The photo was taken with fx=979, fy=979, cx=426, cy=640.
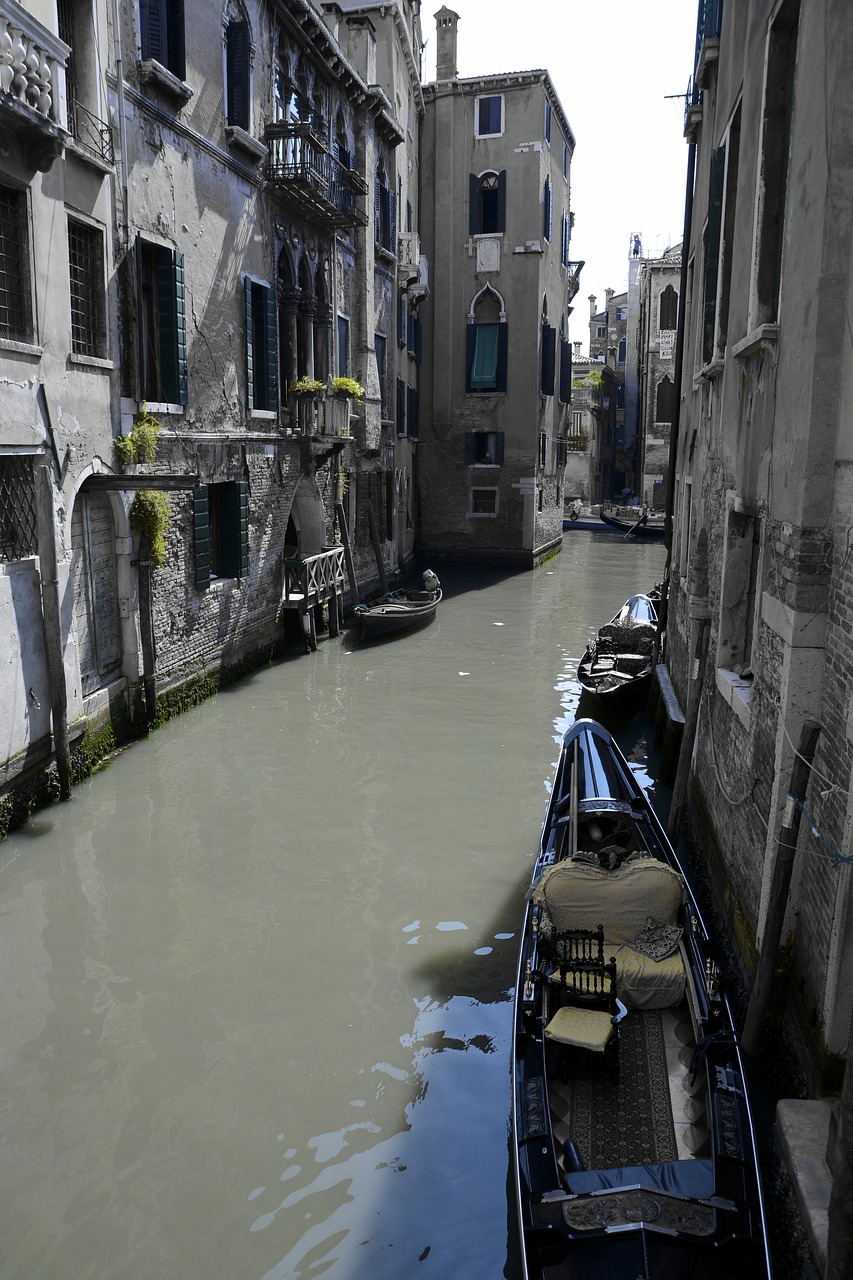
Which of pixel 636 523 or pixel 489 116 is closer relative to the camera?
pixel 489 116

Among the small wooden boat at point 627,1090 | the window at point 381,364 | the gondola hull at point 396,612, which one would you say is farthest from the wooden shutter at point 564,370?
the small wooden boat at point 627,1090

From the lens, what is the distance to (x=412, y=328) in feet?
74.2

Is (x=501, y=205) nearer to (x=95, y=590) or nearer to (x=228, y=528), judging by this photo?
(x=228, y=528)

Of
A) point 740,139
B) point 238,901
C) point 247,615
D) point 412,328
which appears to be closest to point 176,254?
point 247,615

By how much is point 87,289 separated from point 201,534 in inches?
125

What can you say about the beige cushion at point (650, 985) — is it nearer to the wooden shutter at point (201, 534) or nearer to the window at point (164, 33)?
the wooden shutter at point (201, 534)

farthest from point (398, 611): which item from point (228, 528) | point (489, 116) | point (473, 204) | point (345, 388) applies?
point (489, 116)

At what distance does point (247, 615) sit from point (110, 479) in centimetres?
411

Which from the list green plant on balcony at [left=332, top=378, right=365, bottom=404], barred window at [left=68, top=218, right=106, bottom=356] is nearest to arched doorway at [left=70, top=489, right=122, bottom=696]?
barred window at [left=68, top=218, right=106, bottom=356]

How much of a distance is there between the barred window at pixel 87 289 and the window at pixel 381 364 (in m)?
9.93

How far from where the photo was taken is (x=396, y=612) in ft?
52.9

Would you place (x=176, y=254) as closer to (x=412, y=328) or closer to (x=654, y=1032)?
(x=654, y=1032)

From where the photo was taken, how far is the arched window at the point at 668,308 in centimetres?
4100

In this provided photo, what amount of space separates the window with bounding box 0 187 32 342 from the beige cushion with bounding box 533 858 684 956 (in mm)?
6068
